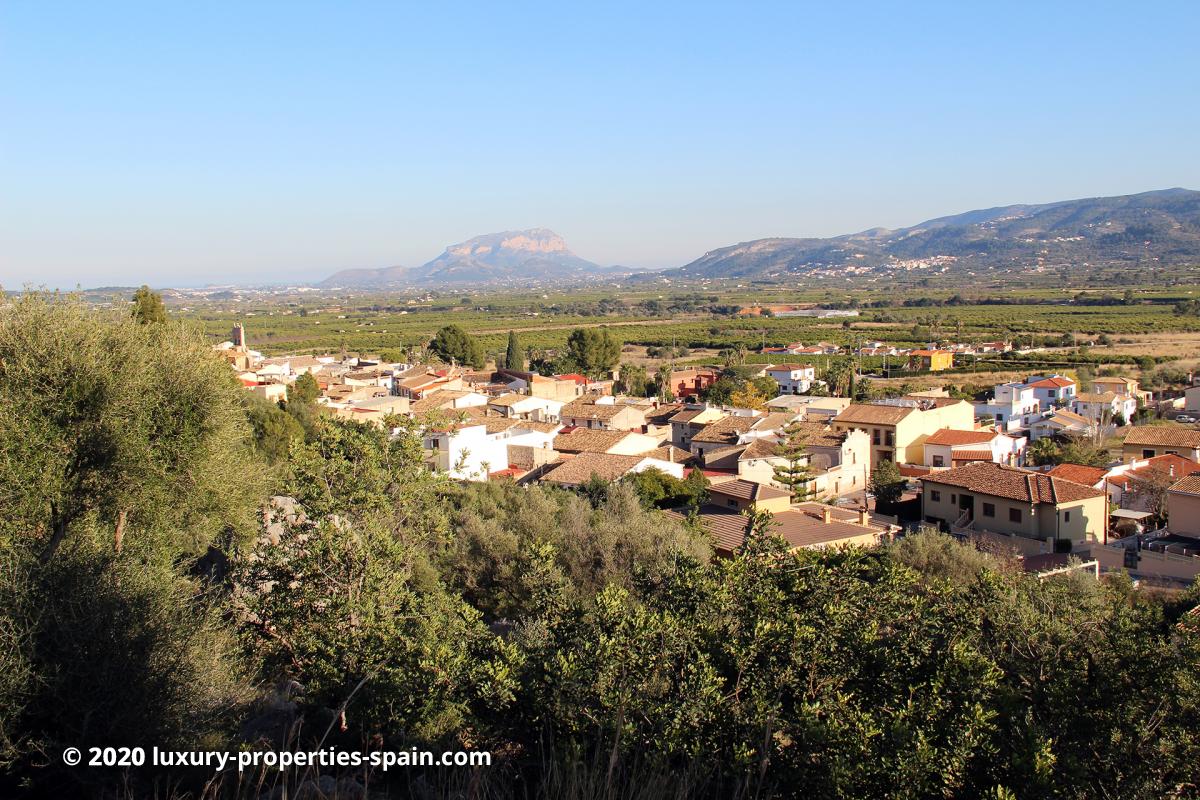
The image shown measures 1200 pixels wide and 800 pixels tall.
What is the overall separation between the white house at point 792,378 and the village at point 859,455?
2878 mm

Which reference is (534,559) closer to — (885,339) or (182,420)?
(182,420)

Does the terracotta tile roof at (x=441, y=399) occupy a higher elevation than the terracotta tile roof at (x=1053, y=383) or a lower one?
higher

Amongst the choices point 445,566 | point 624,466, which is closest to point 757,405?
point 624,466

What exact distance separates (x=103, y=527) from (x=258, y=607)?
203 cm

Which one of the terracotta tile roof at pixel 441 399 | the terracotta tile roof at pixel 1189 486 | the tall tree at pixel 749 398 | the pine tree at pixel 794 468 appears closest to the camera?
the terracotta tile roof at pixel 1189 486

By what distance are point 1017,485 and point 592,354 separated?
41.9 m

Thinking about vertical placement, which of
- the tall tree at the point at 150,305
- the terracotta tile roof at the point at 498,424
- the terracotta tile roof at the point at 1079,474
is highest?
the tall tree at the point at 150,305

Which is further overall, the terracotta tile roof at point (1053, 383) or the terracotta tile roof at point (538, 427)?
the terracotta tile roof at point (1053, 383)

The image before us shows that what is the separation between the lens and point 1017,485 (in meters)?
25.5

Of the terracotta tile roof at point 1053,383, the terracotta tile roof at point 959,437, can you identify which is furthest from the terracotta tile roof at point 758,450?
the terracotta tile roof at point 1053,383

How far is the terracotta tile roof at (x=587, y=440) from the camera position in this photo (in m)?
33.9

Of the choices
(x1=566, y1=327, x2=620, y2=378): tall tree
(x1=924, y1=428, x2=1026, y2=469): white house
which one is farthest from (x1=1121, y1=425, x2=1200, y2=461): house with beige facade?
(x1=566, y1=327, x2=620, y2=378): tall tree

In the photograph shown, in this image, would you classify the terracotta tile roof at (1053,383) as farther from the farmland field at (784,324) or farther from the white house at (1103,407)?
the farmland field at (784,324)

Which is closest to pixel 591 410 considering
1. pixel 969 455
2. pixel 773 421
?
pixel 773 421
